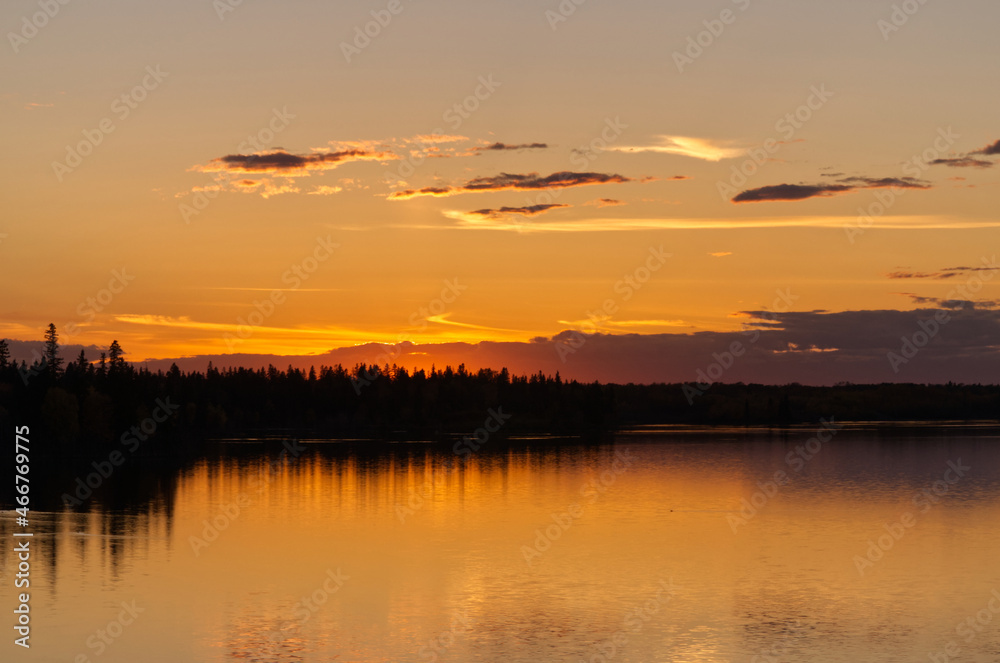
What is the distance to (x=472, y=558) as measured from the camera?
52.5 meters

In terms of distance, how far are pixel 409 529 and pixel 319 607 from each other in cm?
2312

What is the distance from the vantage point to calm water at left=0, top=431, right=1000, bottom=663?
35.3 metres

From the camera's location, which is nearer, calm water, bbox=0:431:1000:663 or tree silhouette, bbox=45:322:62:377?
calm water, bbox=0:431:1000:663

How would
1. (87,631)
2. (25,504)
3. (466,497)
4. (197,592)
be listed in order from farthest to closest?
(466,497) < (25,504) < (197,592) < (87,631)

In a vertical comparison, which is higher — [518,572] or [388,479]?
[518,572]

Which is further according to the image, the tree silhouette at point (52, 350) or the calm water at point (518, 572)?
the tree silhouette at point (52, 350)

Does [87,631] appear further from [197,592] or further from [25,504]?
[25,504]

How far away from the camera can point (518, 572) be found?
158 ft

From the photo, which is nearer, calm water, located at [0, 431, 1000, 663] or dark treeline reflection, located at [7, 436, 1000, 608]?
calm water, located at [0, 431, 1000, 663]

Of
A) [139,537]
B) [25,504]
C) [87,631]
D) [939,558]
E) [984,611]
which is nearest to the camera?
[87,631]

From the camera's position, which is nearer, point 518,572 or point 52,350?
point 518,572

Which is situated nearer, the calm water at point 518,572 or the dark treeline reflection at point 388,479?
the calm water at point 518,572

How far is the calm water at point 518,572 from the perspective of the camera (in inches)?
1389

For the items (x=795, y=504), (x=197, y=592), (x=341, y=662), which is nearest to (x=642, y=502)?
(x=795, y=504)
